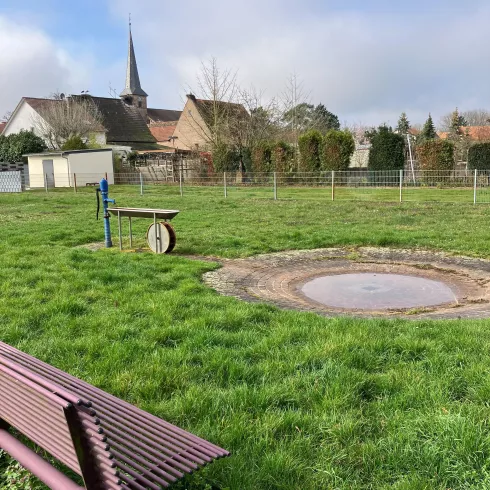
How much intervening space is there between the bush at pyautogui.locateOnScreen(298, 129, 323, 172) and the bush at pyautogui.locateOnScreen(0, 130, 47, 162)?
78.5ft

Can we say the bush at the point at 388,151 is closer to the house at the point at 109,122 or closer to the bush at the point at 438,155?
the bush at the point at 438,155

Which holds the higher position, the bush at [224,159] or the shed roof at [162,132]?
the shed roof at [162,132]

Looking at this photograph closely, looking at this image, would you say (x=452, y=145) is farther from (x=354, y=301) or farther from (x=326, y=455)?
(x=326, y=455)

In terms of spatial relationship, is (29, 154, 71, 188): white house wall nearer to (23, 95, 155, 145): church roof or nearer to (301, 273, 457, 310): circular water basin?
(23, 95, 155, 145): church roof

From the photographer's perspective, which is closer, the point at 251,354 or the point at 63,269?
the point at 251,354

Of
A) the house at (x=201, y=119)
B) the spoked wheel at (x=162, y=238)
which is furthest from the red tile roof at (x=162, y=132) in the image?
the spoked wheel at (x=162, y=238)

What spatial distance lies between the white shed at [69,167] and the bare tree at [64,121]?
8.29m

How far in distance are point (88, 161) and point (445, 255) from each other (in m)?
30.6

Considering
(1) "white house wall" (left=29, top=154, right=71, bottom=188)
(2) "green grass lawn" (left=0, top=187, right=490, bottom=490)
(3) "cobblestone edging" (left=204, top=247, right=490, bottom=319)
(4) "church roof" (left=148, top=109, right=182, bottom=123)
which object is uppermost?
(4) "church roof" (left=148, top=109, right=182, bottom=123)

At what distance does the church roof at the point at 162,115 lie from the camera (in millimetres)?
74188

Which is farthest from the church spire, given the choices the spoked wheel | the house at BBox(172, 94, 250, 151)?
the spoked wheel

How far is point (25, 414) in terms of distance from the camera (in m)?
2.17

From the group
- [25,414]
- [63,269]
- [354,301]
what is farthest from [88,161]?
[25,414]

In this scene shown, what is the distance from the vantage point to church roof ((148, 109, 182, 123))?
74.2 metres
